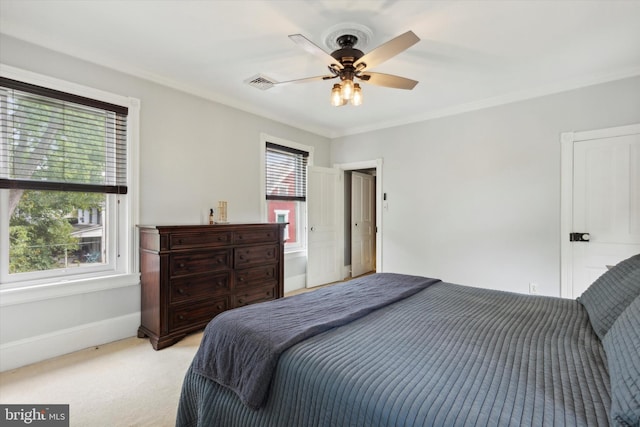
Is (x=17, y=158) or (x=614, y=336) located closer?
(x=614, y=336)

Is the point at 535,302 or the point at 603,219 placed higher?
the point at 603,219

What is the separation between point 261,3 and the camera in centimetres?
200

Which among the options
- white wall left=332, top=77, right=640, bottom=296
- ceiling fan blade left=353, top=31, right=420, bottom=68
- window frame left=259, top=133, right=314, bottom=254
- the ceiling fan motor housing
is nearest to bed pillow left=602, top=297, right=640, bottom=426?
ceiling fan blade left=353, top=31, right=420, bottom=68

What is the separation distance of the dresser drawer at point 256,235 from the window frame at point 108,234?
967 mm

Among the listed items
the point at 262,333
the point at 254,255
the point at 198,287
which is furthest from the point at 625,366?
the point at 254,255

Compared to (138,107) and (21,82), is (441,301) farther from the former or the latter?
(21,82)

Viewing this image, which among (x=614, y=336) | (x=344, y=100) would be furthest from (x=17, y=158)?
(x=614, y=336)

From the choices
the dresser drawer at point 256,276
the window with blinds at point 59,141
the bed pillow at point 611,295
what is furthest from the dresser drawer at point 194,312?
the bed pillow at point 611,295

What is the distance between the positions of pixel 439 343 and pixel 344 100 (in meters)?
1.72

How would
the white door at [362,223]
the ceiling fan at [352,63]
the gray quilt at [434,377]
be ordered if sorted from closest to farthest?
1. the gray quilt at [434,377]
2. the ceiling fan at [352,63]
3. the white door at [362,223]

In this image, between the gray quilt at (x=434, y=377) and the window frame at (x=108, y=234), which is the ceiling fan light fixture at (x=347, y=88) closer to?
the gray quilt at (x=434, y=377)

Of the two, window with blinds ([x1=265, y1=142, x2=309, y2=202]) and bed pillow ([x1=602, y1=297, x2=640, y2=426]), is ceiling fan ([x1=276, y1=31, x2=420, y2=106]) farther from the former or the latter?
window with blinds ([x1=265, y1=142, x2=309, y2=202])

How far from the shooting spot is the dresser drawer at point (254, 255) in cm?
317

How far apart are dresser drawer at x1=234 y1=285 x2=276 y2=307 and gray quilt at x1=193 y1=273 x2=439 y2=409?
62.4 inches
